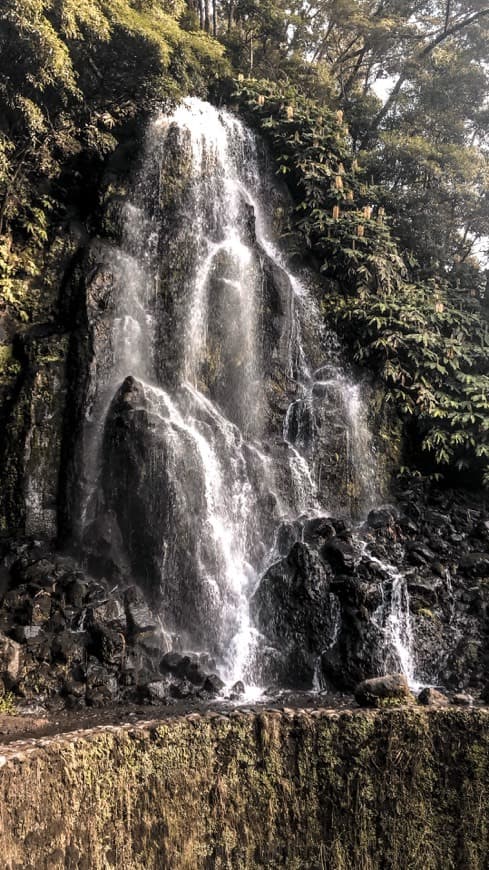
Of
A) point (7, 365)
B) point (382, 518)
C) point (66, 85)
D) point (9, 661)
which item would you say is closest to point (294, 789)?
point (9, 661)

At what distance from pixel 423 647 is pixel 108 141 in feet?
40.8

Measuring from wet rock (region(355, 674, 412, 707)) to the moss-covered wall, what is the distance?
0.91 metres

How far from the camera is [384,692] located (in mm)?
5723

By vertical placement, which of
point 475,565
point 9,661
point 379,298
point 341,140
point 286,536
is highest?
point 341,140

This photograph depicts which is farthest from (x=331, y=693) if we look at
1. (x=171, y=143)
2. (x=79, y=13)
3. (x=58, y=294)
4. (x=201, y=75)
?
(x=201, y=75)

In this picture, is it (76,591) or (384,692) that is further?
(76,591)

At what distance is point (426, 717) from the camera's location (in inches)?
186

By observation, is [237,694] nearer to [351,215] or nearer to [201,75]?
[351,215]

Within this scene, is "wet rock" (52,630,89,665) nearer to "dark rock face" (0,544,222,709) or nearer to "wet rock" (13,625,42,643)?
"dark rock face" (0,544,222,709)

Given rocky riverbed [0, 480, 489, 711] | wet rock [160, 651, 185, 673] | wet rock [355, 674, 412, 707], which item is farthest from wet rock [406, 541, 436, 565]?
wet rock [355, 674, 412, 707]

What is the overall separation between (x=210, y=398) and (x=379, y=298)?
4622mm

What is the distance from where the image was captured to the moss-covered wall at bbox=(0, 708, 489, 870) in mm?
4422

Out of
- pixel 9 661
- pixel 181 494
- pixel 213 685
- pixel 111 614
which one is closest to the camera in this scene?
pixel 9 661

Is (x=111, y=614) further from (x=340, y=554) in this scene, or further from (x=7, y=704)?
(x=340, y=554)
